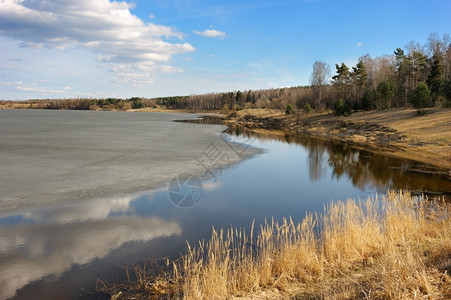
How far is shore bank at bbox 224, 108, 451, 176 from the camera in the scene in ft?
91.2

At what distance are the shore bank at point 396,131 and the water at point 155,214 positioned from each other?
7712mm

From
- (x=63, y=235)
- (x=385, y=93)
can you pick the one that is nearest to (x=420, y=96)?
(x=385, y=93)

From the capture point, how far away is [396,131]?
37.4 meters

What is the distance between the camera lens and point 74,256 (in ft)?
27.3

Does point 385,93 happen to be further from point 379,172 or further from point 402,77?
point 379,172

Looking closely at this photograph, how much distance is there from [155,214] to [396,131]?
35580mm

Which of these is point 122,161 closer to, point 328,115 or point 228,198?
point 228,198

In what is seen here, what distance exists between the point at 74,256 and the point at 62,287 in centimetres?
152

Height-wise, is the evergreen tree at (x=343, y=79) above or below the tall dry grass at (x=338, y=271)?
above

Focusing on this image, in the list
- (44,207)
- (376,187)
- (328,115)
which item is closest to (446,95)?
(328,115)

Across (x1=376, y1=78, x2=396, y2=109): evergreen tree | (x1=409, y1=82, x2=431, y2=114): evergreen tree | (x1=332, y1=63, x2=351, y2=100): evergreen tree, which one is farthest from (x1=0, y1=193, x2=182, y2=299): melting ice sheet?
(x1=332, y1=63, x2=351, y2=100): evergreen tree

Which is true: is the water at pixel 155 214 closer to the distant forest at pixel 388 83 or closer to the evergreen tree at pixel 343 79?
the distant forest at pixel 388 83

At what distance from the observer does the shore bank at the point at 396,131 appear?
27.8 m

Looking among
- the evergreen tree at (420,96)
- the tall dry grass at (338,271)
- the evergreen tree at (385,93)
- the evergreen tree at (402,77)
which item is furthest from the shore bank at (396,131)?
the tall dry grass at (338,271)
